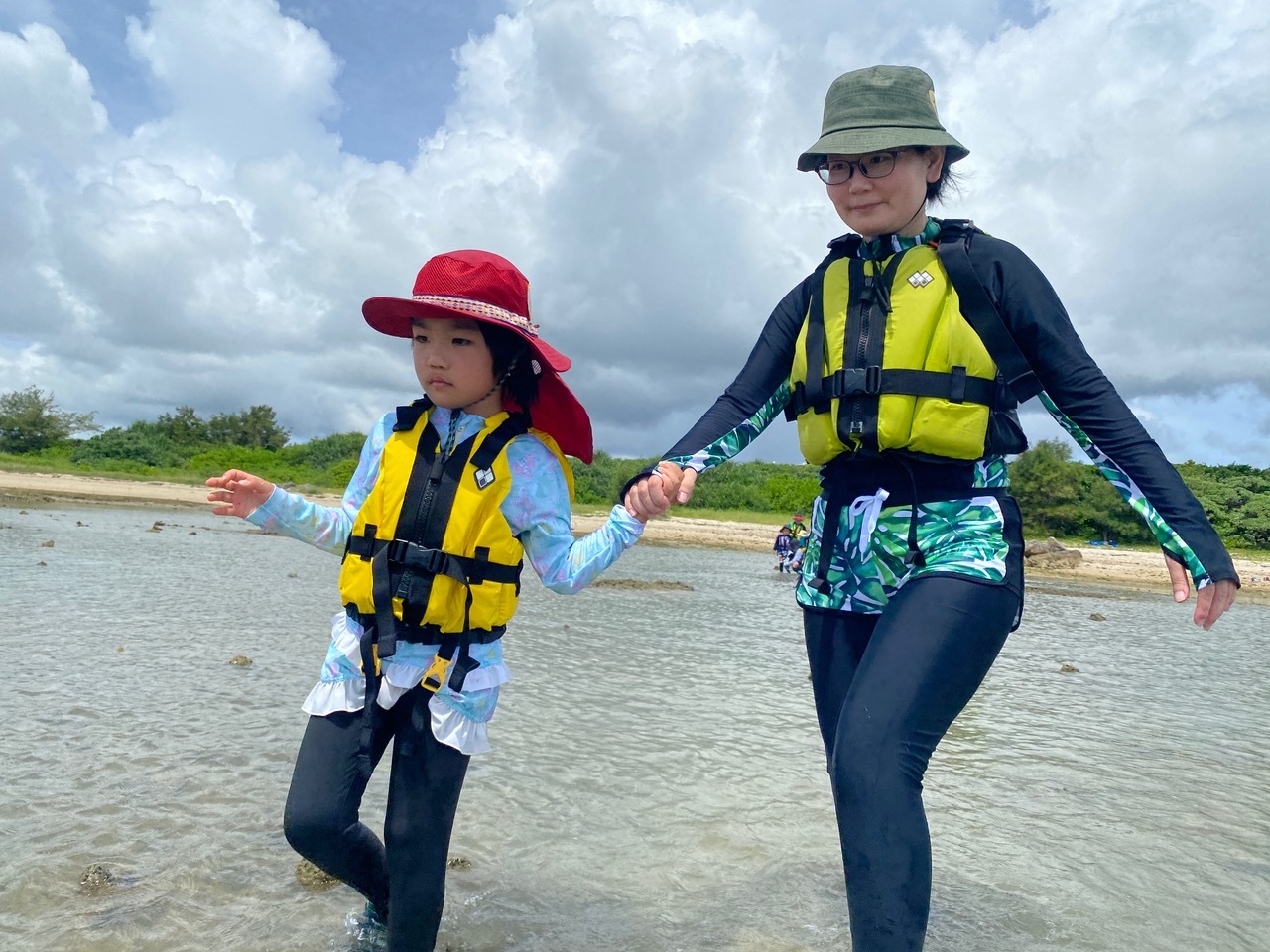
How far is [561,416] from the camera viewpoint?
9.61ft

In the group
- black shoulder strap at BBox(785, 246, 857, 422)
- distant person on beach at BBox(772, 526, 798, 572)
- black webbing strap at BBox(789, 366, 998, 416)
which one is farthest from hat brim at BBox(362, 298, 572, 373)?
distant person on beach at BBox(772, 526, 798, 572)

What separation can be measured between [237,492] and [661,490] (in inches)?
47.6

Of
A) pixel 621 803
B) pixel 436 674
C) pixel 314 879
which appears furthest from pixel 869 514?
pixel 621 803

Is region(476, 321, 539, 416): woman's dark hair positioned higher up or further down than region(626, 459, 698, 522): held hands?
higher up

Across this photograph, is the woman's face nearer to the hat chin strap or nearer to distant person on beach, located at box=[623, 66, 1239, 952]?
distant person on beach, located at box=[623, 66, 1239, 952]

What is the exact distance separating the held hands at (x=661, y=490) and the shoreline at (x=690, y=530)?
2488cm

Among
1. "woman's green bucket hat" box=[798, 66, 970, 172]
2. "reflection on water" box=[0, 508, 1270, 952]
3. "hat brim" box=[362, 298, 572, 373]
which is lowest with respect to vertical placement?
"reflection on water" box=[0, 508, 1270, 952]

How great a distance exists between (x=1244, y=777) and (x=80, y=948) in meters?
5.92

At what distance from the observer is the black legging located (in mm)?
2574

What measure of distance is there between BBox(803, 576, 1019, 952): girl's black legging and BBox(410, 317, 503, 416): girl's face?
53.0 inches

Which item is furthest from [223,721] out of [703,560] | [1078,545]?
[1078,545]

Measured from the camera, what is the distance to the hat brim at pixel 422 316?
107 inches

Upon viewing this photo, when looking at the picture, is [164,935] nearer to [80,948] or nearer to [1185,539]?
[80,948]

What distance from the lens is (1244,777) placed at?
5594 mm
